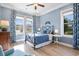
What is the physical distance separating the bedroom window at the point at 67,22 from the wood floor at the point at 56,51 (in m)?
0.32

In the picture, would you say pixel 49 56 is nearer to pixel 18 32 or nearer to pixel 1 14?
pixel 18 32

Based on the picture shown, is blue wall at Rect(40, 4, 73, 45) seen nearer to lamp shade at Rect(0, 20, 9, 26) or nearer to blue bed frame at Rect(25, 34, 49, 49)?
blue bed frame at Rect(25, 34, 49, 49)

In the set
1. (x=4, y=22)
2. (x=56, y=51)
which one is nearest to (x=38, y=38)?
(x=56, y=51)

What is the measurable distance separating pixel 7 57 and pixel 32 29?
2.45ft

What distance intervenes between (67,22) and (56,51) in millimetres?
643

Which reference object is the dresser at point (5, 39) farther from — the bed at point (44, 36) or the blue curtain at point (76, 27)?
the blue curtain at point (76, 27)

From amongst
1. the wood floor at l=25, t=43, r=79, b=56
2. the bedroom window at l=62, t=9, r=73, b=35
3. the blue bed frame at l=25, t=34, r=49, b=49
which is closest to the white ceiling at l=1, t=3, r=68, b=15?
the bedroom window at l=62, t=9, r=73, b=35

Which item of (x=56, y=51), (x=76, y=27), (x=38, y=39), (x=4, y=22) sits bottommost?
(x=56, y=51)

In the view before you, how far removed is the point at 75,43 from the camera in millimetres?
1937

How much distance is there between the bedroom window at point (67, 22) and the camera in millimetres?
1953

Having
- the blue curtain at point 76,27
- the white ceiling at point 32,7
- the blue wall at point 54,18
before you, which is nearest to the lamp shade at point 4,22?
the white ceiling at point 32,7

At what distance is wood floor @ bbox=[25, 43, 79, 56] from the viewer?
1845 mm

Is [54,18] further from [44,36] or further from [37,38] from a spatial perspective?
[37,38]

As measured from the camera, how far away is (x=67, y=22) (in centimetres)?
203
